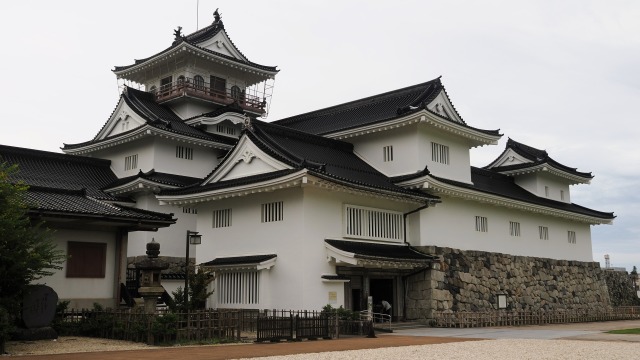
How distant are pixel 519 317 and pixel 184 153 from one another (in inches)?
876

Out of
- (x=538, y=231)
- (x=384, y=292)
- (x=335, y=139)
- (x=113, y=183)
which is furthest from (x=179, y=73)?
(x=538, y=231)

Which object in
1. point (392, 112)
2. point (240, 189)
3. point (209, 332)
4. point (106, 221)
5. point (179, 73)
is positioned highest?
point (179, 73)

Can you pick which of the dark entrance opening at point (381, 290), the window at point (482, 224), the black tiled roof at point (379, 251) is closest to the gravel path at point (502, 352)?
the black tiled roof at point (379, 251)

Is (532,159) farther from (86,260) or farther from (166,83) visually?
(86,260)

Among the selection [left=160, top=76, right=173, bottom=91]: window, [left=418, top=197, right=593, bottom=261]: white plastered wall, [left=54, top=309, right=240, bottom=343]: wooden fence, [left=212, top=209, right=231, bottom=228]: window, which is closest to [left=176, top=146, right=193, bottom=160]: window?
[left=160, top=76, right=173, bottom=91]: window

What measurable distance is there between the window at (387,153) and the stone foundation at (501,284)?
523cm

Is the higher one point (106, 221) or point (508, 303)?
point (106, 221)

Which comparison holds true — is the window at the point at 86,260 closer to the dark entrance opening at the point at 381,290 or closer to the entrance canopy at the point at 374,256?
the entrance canopy at the point at 374,256

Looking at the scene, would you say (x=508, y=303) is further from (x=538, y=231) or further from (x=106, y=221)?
(x=106, y=221)

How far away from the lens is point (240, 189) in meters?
27.4

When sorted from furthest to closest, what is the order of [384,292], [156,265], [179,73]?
[179,73]
[384,292]
[156,265]

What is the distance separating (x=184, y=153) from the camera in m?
39.4

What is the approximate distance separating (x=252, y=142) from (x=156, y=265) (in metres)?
8.74

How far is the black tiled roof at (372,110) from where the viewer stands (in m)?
33.3
